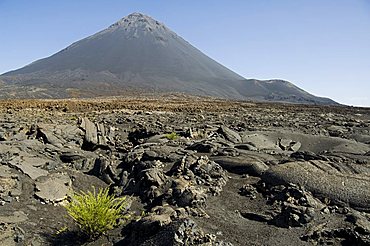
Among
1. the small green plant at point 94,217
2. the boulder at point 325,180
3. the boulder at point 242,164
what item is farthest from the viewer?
the boulder at point 242,164

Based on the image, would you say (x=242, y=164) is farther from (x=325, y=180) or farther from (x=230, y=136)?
(x=230, y=136)

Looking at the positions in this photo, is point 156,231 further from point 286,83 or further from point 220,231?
point 286,83

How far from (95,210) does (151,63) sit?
151 m

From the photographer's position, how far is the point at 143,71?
140000 mm

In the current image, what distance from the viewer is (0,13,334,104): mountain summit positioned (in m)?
116

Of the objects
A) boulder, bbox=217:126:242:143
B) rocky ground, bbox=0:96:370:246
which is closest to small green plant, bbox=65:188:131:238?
rocky ground, bbox=0:96:370:246

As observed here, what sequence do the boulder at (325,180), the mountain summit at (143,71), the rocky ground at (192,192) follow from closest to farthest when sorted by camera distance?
the rocky ground at (192,192)
the boulder at (325,180)
the mountain summit at (143,71)

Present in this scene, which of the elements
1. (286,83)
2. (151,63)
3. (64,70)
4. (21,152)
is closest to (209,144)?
(21,152)

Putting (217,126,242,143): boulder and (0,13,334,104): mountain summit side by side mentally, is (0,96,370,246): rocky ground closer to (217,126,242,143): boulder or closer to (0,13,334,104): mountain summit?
(217,126,242,143): boulder

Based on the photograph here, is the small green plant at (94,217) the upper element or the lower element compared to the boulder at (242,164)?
lower

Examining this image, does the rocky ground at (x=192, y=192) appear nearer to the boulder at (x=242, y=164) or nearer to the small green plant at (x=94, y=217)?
the boulder at (x=242, y=164)

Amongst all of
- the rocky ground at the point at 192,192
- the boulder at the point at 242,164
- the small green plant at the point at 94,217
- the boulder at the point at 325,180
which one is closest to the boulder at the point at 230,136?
the rocky ground at the point at 192,192

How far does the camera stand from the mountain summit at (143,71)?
382 ft

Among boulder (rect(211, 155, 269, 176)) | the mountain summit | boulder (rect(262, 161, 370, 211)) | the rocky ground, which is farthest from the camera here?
the mountain summit
